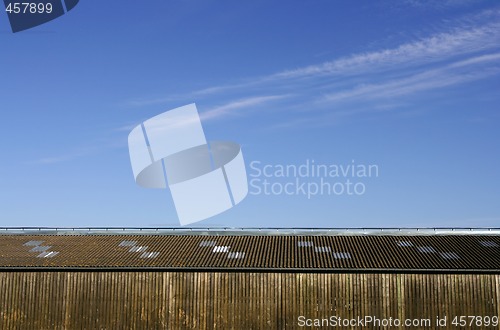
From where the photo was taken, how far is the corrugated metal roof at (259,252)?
39.1 metres

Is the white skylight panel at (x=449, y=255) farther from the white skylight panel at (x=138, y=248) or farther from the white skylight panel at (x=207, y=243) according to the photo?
the white skylight panel at (x=138, y=248)

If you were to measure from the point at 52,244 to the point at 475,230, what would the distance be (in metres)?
34.2

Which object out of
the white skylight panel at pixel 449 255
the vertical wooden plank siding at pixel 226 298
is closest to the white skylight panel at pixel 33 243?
the vertical wooden plank siding at pixel 226 298

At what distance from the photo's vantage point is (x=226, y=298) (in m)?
38.6

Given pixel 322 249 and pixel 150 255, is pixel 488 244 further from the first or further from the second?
pixel 150 255

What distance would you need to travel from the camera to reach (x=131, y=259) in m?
41.3

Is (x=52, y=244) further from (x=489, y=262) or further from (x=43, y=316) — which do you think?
(x=489, y=262)

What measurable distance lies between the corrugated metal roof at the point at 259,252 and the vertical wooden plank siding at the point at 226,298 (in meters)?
0.71

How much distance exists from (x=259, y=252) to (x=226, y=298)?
4.94m

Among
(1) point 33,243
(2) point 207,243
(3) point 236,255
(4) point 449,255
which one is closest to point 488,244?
(4) point 449,255

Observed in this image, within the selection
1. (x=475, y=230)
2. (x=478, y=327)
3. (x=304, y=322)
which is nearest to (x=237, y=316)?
(x=304, y=322)

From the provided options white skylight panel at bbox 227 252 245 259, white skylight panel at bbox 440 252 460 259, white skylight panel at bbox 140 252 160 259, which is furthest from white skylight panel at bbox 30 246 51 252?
white skylight panel at bbox 440 252 460 259

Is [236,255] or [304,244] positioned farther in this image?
[304,244]

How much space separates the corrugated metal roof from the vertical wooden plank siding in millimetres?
712
